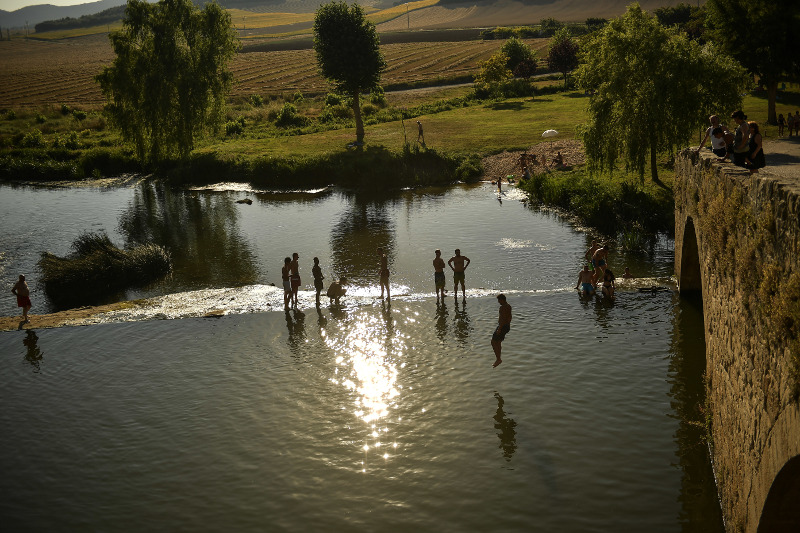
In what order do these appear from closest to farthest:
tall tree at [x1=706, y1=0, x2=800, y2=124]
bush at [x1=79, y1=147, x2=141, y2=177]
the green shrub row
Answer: the green shrub row → tall tree at [x1=706, y1=0, x2=800, y2=124] → bush at [x1=79, y1=147, x2=141, y2=177]

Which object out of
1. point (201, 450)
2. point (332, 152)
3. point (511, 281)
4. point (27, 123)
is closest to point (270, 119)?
point (332, 152)

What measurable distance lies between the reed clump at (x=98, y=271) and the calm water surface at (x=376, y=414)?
169cm

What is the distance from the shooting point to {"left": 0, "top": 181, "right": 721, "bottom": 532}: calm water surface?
1302 cm

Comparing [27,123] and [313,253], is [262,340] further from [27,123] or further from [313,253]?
[27,123]

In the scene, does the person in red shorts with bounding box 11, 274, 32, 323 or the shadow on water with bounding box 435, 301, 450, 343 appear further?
the person in red shorts with bounding box 11, 274, 32, 323

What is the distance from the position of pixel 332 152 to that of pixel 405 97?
29.6 metres

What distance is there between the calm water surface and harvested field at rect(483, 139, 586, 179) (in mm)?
17925

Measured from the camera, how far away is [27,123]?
69.8m

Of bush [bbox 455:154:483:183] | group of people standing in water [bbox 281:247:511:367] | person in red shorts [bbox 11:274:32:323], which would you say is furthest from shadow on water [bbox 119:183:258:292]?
bush [bbox 455:154:483:183]

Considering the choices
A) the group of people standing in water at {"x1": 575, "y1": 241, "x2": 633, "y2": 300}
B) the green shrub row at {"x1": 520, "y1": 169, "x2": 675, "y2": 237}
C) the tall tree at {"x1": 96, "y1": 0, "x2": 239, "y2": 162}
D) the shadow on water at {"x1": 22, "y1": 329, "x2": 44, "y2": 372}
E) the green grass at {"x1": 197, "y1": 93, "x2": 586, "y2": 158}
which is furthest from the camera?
the green grass at {"x1": 197, "y1": 93, "x2": 586, "y2": 158}

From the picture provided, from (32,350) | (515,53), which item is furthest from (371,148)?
(515,53)

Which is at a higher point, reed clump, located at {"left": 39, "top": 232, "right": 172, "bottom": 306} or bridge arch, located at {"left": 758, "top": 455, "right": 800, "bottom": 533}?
reed clump, located at {"left": 39, "top": 232, "right": 172, "bottom": 306}

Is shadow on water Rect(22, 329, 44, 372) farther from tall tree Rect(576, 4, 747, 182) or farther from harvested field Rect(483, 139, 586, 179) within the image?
harvested field Rect(483, 139, 586, 179)

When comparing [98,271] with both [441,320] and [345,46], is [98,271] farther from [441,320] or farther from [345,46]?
[345,46]
